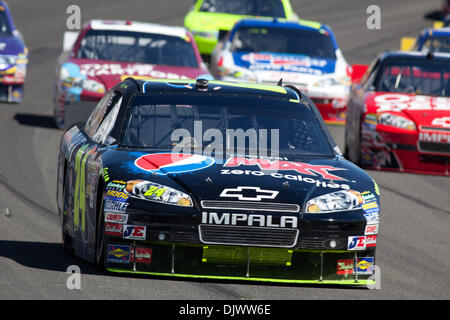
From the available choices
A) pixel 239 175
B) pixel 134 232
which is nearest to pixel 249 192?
pixel 239 175

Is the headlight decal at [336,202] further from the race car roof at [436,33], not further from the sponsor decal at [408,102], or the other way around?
the race car roof at [436,33]

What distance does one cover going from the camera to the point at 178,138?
308 inches

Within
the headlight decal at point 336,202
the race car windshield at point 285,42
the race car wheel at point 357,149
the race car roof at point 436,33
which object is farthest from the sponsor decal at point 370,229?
the race car roof at point 436,33

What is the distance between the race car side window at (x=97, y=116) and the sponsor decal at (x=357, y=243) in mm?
2243

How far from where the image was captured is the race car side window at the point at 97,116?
8.42 m

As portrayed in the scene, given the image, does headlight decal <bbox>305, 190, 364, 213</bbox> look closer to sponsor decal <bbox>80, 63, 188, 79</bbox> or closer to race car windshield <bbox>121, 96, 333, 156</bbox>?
race car windshield <bbox>121, 96, 333, 156</bbox>

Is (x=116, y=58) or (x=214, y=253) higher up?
(x=214, y=253)

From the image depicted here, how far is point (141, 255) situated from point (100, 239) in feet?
1.18

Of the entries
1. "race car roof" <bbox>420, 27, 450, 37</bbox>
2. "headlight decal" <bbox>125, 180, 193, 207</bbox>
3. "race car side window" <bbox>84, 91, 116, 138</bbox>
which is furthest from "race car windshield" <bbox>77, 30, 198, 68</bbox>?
"headlight decal" <bbox>125, 180, 193, 207</bbox>

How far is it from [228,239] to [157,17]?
23929mm

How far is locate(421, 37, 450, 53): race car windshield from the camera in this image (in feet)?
61.5

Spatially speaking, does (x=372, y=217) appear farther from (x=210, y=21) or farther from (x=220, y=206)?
(x=210, y=21)

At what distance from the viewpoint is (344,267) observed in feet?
23.2

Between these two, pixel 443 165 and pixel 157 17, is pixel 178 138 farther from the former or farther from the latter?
pixel 157 17
